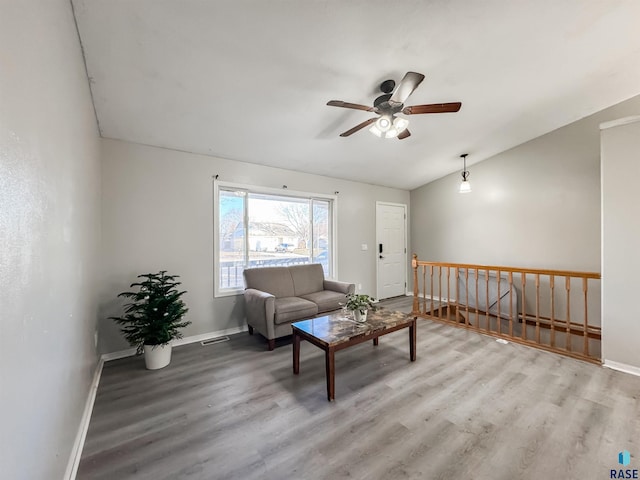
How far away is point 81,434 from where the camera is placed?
178cm

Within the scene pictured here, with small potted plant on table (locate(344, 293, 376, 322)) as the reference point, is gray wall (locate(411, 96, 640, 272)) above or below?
above

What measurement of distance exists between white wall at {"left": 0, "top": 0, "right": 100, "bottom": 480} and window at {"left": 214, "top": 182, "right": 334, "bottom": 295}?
1.92 meters

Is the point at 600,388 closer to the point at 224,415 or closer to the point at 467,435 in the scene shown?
the point at 467,435

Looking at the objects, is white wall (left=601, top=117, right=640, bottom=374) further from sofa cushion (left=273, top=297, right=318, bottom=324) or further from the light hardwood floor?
sofa cushion (left=273, top=297, right=318, bottom=324)

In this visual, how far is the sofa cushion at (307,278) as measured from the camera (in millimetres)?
4082

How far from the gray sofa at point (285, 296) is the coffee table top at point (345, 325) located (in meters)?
0.56

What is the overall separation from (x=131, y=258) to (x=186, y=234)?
65 centimetres

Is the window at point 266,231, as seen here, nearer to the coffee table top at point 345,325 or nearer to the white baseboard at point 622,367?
the coffee table top at point 345,325

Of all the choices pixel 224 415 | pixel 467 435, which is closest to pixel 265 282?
pixel 224 415

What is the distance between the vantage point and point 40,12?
3.50 feet

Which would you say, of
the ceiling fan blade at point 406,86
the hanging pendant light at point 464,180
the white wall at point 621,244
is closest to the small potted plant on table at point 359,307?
the ceiling fan blade at point 406,86

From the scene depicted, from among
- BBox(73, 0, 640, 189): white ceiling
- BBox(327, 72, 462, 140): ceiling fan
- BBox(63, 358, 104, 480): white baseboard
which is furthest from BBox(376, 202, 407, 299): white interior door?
BBox(63, 358, 104, 480): white baseboard

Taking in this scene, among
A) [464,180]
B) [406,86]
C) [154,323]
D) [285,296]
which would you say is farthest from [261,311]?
[464,180]

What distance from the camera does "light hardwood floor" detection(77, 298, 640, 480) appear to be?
1.59 m
